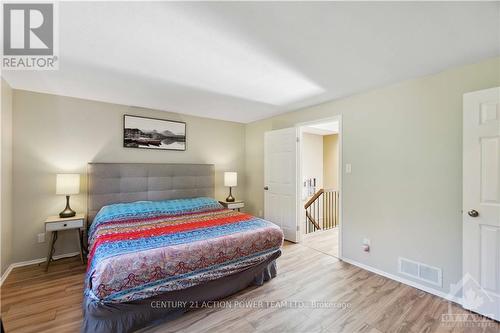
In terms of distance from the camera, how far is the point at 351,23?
5.04 ft

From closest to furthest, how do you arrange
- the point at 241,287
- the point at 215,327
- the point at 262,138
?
1. the point at 215,327
2. the point at 241,287
3. the point at 262,138

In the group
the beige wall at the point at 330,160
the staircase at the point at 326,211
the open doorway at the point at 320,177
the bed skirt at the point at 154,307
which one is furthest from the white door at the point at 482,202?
the beige wall at the point at 330,160

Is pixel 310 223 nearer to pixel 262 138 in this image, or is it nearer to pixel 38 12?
pixel 262 138

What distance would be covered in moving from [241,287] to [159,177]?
2.32 metres

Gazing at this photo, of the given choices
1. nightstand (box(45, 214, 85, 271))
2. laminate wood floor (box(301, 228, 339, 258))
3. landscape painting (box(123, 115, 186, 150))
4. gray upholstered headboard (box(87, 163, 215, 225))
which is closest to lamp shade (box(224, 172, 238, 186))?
gray upholstered headboard (box(87, 163, 215, 225))

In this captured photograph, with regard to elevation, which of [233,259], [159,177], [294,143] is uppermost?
[294,143]

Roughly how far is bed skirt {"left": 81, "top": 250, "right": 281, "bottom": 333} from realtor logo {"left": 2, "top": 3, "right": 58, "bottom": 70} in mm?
2053

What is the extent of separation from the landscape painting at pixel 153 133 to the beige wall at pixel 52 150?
0.10 m

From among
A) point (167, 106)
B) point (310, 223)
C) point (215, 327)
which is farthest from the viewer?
point (310, 223)

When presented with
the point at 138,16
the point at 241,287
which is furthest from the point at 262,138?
the point at 138,16

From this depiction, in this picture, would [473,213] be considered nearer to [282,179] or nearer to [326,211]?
[282,179]

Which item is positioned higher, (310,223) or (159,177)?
(159,177)

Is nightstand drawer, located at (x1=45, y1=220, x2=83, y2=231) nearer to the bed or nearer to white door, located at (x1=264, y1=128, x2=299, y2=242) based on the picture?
the bed

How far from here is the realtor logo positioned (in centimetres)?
143
